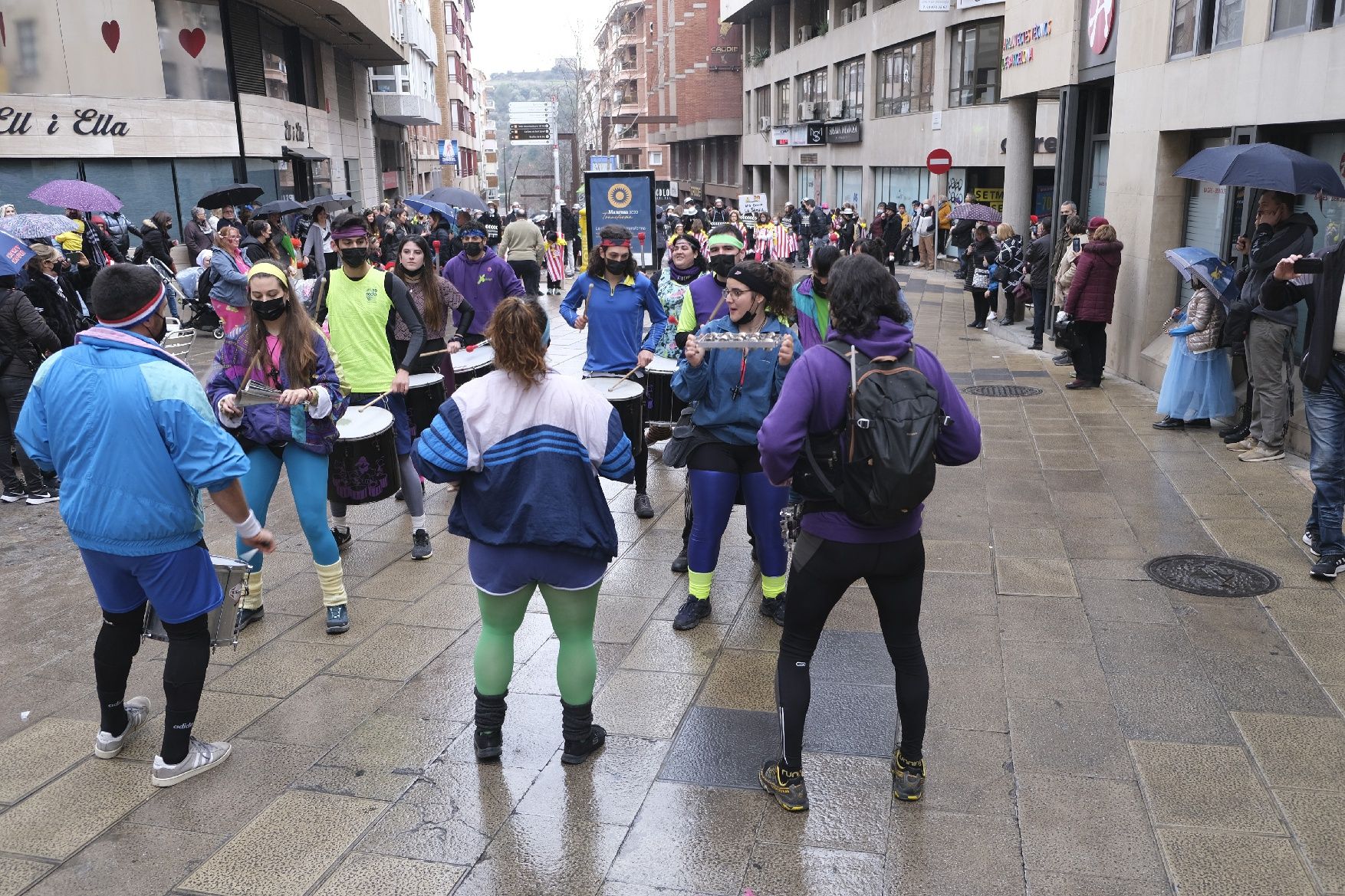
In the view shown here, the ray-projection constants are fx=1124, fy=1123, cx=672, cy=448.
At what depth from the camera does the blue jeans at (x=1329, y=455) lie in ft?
19.4

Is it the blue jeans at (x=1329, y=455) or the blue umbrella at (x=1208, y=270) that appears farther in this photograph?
the blue umbrella at (x=1208, y=270)

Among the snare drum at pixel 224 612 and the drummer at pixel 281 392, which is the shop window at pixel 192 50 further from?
the snare drum at pixel 224 612

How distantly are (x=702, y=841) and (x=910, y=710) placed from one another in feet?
2.80

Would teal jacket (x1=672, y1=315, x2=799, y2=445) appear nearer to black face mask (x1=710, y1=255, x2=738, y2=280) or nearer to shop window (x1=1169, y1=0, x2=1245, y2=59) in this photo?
black face mask (x1=710, y1=255, x2=738, y2=280)

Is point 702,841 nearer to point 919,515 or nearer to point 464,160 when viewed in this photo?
point 919,515

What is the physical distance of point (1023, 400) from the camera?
38.1 feet

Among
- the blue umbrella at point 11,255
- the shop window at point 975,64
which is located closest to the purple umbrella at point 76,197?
the blue umbrella at point 11,255

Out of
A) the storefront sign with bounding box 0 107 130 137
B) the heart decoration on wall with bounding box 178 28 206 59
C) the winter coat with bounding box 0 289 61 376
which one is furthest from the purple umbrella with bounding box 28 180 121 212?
the heart decoration on wall with bounding box 178 28 206 59

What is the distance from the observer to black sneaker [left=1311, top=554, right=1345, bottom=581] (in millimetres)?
6047

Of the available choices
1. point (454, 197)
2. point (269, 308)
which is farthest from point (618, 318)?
point (454, 197)

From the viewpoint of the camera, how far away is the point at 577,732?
4367 millimetres

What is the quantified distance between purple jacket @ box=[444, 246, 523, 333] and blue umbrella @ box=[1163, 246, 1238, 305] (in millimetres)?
5582

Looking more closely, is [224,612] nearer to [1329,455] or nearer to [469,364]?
[469,364]

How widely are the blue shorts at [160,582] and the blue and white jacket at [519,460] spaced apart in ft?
3.21
